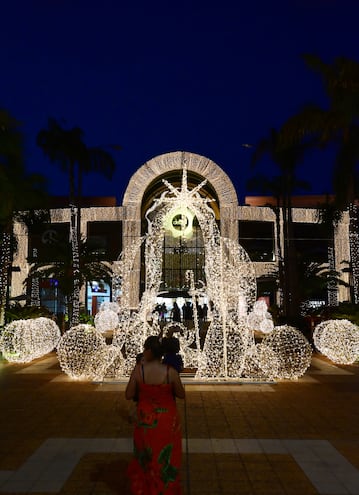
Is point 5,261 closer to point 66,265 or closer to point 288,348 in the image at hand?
point 66,265

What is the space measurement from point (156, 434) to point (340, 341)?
10647 mm

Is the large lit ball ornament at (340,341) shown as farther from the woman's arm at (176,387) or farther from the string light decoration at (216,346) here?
the woman's arm at (176,387)

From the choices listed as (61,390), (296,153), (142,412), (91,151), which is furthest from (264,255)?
(142,412)

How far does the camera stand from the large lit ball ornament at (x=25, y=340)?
13641 mm

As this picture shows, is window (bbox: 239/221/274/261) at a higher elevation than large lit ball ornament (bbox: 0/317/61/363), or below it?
higher

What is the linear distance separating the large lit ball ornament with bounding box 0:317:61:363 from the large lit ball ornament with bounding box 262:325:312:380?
21.0ft

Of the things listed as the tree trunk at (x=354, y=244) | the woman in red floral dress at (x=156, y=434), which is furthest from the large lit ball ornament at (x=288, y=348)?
the woman in red floral dress at (x=156, y=434)

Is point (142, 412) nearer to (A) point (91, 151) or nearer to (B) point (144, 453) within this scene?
(B) point (144, 453)

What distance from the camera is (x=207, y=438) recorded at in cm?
614

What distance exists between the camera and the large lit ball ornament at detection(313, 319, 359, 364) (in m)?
13.2

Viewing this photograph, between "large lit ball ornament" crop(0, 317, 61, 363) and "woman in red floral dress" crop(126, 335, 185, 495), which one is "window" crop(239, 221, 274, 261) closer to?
"large lit ball ornament" crop(0, 317, 61, 363)

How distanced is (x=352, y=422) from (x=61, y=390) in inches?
207

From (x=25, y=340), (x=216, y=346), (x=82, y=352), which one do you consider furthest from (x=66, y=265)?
(x=216, y=346)

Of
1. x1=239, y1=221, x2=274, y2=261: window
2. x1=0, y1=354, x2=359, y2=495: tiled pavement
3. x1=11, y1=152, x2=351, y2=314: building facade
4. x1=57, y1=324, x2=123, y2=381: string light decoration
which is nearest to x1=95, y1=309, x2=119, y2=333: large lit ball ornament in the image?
x1=11, y1=152, x2=351, y2=314: building facade
